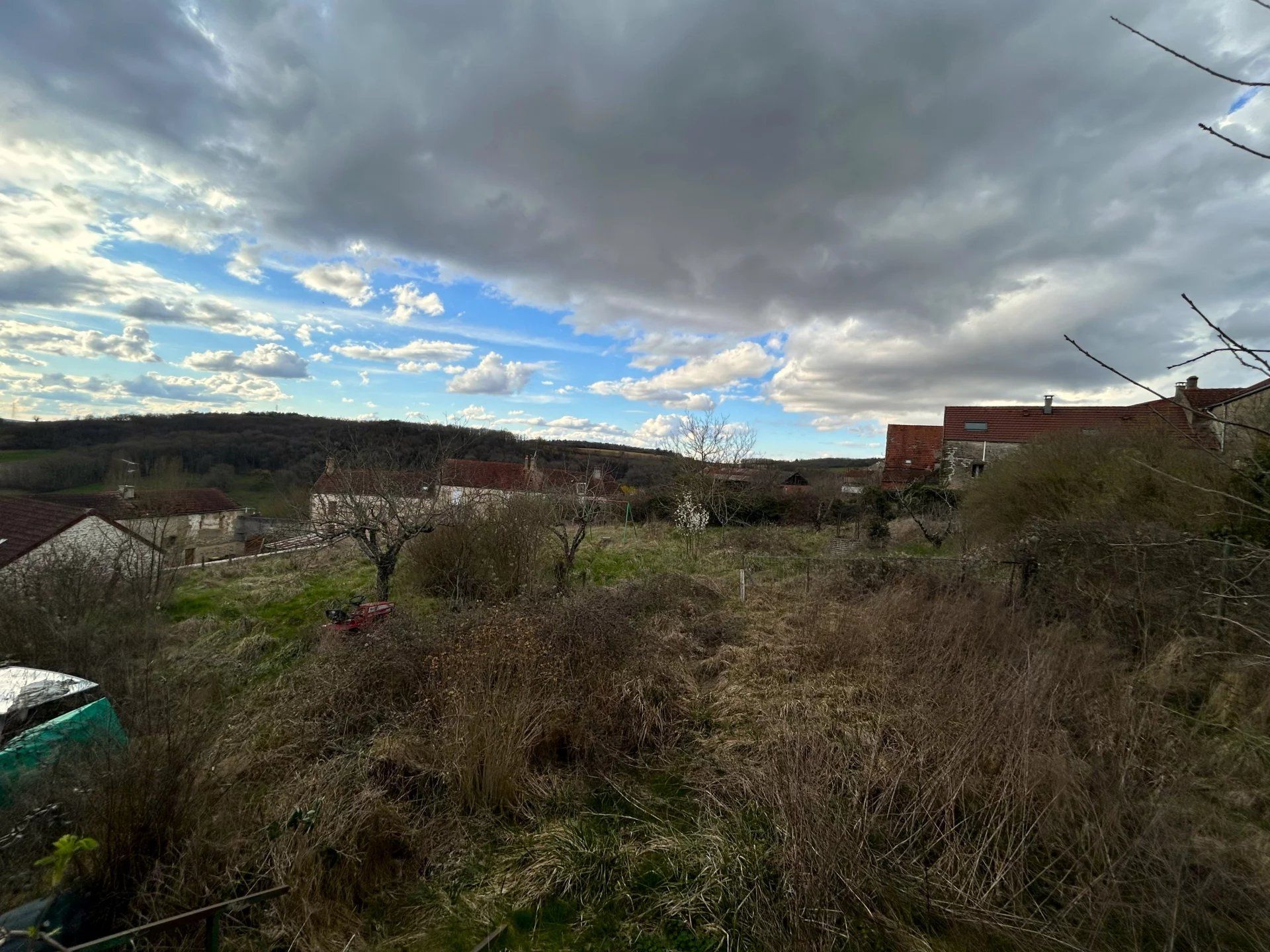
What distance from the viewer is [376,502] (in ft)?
26.8

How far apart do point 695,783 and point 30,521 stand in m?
18.2

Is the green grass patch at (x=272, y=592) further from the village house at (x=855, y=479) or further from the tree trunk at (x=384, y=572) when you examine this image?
the village house at (x=855, y=479)

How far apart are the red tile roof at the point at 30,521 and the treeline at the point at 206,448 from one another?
233cm

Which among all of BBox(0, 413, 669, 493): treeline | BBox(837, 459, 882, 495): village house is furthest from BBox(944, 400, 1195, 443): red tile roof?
BBox(0, 413, 669, 493): treeline

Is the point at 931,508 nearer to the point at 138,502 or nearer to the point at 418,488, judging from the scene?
the point at 418,488

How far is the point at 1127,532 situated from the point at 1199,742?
122 inches

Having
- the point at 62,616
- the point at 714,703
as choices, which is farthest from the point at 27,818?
the point at 62,616

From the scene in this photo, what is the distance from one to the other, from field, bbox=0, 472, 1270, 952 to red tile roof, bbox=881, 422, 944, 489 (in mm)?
26208

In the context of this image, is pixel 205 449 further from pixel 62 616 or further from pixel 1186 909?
pixel 1186 909

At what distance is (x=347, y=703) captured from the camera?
4688 millimetres

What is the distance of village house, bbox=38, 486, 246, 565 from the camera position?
32.0 feet

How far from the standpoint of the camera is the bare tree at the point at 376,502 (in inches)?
312

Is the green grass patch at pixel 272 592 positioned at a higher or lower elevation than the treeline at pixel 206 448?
lower

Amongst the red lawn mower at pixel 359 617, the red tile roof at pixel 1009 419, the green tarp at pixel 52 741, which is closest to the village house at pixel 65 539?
the red lawn mower at pixel 359 617
